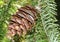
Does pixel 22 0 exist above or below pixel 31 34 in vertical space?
above

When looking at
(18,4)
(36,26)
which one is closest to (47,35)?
(36,26)

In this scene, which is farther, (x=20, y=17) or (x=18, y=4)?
(x=18, y=4)

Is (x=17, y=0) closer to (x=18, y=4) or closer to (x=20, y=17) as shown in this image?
(x=18, y=4)
